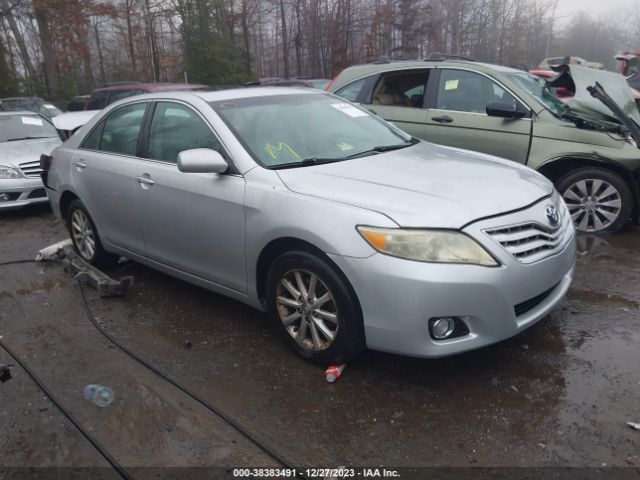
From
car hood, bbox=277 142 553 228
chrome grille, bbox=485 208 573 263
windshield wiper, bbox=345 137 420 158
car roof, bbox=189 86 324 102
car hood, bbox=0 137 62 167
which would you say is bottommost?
car hood, bbox=0 137 62 167

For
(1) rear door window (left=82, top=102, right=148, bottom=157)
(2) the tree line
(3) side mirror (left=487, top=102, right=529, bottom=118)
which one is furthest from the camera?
(2) the tree line

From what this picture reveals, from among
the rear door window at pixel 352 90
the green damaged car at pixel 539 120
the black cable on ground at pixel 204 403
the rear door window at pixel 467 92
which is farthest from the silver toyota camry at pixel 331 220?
the rear door window at pixel 352 90

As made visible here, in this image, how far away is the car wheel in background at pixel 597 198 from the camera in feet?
17.9

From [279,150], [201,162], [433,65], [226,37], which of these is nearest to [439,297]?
[279,150]

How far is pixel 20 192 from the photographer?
301 inches

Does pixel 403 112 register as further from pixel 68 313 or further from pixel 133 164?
pixel 68 313

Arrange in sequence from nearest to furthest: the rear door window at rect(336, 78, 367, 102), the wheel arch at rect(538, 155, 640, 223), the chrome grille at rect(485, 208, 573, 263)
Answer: the chrome grille at rect(485, 208, 573, 263) → the wheel arch at rect(538, 155, 640, 223) → the rear door window at rect(336, 78, 367, 102)

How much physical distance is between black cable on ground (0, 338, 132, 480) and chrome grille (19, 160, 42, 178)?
4713 millimetres

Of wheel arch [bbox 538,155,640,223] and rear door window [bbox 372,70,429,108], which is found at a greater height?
rear door window [bbox 372,70,429,108]

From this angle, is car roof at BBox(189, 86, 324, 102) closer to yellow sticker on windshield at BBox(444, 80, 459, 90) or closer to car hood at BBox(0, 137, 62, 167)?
yellow sticker on windshield at BBox(444, 80, 459, 90)

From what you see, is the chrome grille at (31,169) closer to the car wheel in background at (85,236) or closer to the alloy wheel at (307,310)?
the car wheel in background at (85,236)

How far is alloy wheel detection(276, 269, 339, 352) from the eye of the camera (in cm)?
313

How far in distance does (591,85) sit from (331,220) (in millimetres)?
4555

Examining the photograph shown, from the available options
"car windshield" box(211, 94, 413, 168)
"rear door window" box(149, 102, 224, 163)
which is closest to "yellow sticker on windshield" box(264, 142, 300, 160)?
"car windshield" box(211, 94, 413, 168)
